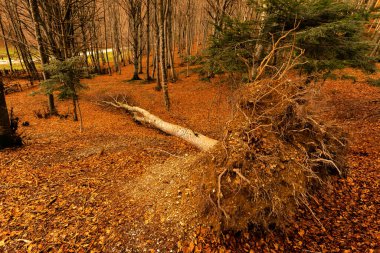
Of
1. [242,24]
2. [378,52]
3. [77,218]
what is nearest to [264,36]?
[242,24]

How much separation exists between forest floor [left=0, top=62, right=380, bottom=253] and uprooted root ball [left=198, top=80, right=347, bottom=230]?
457mm

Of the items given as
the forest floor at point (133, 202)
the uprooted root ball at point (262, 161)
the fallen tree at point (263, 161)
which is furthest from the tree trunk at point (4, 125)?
the uprooted root ball at point (262, 161)

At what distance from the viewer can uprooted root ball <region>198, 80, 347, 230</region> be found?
3.51 metres

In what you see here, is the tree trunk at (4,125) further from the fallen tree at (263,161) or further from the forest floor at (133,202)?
the fallen tree at (263,161)

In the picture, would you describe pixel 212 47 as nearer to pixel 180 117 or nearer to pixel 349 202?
pixel 180 117

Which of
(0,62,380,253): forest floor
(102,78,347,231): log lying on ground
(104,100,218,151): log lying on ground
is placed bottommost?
(0,62,380,253): forest floor

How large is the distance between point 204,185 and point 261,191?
1.10 meters

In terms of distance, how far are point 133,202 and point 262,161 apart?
3.03m

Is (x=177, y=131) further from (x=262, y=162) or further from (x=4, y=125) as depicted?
(x=4, y=125)

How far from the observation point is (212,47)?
782 centimetres

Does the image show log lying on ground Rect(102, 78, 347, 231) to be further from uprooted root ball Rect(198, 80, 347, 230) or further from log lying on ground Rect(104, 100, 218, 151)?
log lying on ground Rect(104, 100, 218, 151)

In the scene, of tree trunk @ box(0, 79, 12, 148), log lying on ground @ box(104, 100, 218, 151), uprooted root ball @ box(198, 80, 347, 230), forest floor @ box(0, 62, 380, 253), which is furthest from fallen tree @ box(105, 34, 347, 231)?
tree trunk @ box(0, 79, 12, 148)

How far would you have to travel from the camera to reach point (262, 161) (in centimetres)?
376

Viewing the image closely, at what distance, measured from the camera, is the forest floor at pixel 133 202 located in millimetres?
3449
